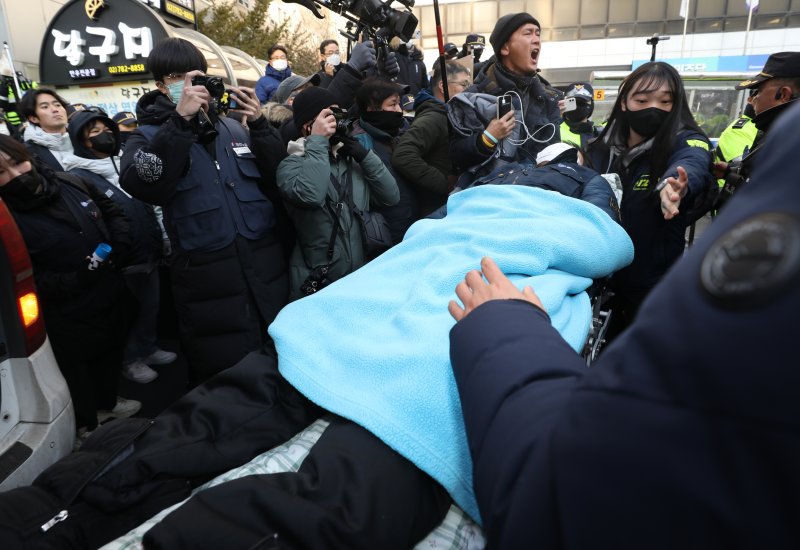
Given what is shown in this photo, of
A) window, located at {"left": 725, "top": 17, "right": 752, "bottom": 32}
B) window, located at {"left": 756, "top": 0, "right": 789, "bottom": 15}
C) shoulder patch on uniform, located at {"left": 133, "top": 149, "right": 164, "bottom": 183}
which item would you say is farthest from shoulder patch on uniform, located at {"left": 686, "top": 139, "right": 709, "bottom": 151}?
window, located at {"left": 756, "top": 0, "right": 789, "bottom": 15}

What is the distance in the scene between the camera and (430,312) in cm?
149

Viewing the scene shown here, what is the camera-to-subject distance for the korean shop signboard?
864 cm

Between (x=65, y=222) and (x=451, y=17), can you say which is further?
(x=451, y=17)

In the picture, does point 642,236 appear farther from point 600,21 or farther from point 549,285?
point 600,21

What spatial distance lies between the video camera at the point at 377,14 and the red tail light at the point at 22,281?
116 inches

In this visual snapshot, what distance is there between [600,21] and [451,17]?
7331 mm

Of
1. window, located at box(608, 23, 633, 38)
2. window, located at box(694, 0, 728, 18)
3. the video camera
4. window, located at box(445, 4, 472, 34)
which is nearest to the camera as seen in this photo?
the video camera

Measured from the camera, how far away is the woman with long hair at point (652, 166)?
8.39 ft

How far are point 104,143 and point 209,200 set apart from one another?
1740 mm

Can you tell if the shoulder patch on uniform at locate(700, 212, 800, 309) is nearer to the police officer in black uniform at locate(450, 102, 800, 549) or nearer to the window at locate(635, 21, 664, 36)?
the police officer in black uniform at locate(450, 102, 800, 549)

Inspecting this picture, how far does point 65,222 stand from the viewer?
8.97ft

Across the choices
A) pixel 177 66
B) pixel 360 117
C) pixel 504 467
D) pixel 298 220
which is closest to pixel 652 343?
pixel 504 467

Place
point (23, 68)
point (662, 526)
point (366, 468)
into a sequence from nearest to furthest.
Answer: point (662, 526)
point (366, 468)
point (23, 68)

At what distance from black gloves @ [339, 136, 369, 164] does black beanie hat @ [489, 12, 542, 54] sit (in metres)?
1.17
